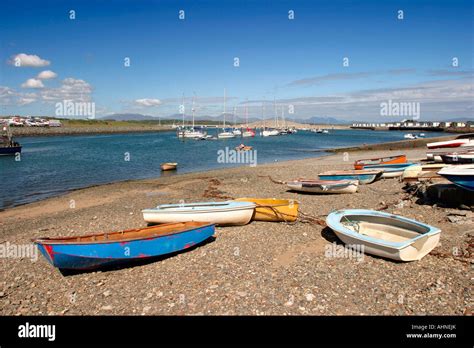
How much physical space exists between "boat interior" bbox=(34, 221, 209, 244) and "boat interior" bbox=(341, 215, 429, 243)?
5.91 m

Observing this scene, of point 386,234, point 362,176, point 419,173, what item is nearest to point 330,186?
point 362,176

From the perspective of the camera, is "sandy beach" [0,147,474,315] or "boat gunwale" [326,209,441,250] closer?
"sandy beach" [0,147,474,315]

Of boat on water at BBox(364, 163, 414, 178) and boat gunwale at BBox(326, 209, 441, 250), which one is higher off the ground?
boat on water at BBox(364, 163, 414, 178)

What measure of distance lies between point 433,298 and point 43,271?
11.8 metres

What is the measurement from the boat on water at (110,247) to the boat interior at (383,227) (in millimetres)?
5877

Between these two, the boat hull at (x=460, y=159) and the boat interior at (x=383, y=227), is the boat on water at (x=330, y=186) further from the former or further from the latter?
the boat hull at (x=460, y=159)

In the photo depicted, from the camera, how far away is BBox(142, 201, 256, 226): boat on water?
1295 cm

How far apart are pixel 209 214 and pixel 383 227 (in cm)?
697

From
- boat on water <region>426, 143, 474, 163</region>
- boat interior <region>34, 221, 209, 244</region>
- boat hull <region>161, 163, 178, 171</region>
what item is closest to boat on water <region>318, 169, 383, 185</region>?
boat on water <region>426, 143, 474, 163</region>

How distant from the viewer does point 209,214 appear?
1324cm

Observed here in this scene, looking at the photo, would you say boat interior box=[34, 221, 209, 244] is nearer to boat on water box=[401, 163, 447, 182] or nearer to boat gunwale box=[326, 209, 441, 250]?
boat gunwale box=[326, 209, 441, 250]

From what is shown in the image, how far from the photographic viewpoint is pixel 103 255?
32.3 ft
